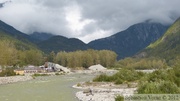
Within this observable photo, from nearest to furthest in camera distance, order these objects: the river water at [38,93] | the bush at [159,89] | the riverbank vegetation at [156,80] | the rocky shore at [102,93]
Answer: the bush at [159,89] → the riverbank vegetation at [156,80] → the rocky shore at [102,93] → the river water at [38,93]

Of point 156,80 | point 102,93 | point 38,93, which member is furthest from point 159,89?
point 38,93

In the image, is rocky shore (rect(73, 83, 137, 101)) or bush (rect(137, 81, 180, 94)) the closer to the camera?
bush (rect(137, 81, 180, 94))

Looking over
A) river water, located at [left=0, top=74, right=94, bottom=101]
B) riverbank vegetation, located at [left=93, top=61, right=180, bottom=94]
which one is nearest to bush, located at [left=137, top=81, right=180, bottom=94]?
riverbank vegetation, located at [left=93, top=61, right=180, bottom=94]

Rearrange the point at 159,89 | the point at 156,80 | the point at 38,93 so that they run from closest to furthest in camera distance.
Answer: the point at 159,89 < the point at 156,80 < the point at 38,93

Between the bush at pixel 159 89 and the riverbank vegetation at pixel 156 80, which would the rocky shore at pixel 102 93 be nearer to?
the riverbank vegetation at pixel 156 80

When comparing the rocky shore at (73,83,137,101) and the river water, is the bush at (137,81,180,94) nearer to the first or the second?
the rocky shore at (73,83,137,101)

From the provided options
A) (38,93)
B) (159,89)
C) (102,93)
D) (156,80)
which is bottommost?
(102,93)

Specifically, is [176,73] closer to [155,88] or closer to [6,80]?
[155,88]

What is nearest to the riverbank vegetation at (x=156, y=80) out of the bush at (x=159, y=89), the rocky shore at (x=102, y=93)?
the bush at (x=159, y=89)

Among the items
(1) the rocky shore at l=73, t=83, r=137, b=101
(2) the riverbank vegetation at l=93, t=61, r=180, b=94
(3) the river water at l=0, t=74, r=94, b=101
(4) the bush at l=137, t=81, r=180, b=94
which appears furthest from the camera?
(3) the river water at l=0, t=74, r=94, b=101

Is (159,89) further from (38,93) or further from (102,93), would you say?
(38,93)

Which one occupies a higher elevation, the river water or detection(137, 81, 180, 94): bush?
detection(137, 81, 180, 94): bush

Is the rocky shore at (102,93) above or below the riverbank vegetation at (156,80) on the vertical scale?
below

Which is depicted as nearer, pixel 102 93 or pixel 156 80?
pixel 156 80
